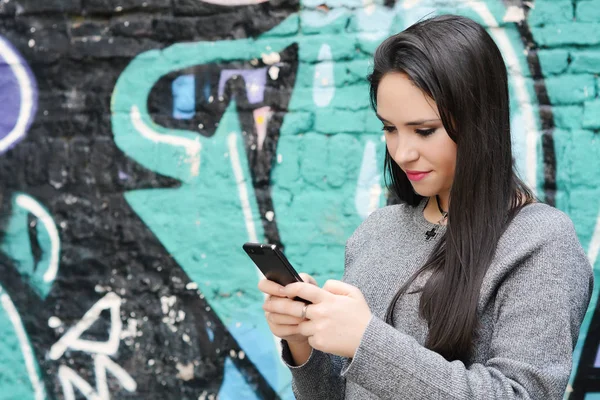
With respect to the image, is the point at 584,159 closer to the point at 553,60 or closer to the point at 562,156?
the point at 562,156

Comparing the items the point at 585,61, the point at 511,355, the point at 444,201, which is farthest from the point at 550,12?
the point at 511,355

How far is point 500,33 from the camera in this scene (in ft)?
7.64

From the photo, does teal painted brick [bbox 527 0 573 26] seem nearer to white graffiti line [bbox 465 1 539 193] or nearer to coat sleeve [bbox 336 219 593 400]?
white graffiti line [bbox 465 1 539 193]

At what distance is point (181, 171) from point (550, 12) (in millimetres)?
1420

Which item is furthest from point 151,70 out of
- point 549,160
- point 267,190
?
point 549,160

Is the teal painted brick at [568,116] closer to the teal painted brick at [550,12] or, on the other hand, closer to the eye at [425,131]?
the teal painted brick at [550,12]

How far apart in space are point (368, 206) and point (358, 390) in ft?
3.80

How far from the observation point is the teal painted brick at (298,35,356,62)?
2.44 meters

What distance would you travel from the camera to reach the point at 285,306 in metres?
1.23

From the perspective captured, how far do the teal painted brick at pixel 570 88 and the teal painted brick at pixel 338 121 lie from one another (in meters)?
0.65

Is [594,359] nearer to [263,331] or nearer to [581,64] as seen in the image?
[581,64]

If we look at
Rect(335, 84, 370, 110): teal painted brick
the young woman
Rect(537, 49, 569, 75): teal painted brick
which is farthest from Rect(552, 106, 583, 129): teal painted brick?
the young woman

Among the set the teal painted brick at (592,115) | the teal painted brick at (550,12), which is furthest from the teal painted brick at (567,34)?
the teal painted brick at (592,115)

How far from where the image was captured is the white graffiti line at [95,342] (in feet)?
8.70
